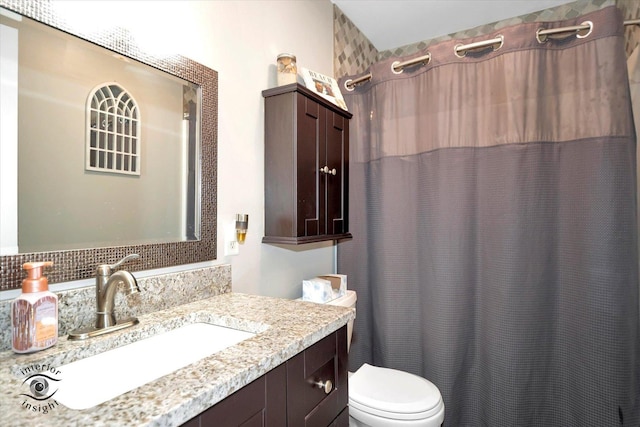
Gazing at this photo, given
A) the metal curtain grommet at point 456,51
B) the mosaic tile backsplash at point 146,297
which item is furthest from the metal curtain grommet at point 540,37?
the mosaic tile backsplash at point 146,297

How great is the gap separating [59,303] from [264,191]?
88cm

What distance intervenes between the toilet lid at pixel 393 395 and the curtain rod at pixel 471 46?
1.66 metres

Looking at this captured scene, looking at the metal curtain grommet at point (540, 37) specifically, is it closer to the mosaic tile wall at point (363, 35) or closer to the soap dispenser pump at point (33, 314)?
the mosaic tile wall at point (363, 35)

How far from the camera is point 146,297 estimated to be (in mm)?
1063

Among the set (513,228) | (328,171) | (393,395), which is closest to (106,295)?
(328,171)

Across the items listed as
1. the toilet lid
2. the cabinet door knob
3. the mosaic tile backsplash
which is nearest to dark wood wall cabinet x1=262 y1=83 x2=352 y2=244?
the cabinet door knob

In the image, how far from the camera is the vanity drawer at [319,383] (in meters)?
0.85

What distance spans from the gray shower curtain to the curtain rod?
1.1 inches

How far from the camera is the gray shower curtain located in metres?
1.51

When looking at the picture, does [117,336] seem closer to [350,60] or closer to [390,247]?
[390,247]

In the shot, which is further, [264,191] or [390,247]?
[390,247]

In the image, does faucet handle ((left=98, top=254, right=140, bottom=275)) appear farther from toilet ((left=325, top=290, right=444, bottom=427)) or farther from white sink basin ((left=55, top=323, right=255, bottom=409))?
toilet ((left=325, top=290, right=444, bottom=427))

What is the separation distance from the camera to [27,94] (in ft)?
2.84

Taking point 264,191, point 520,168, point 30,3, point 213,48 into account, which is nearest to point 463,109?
point 520,168
